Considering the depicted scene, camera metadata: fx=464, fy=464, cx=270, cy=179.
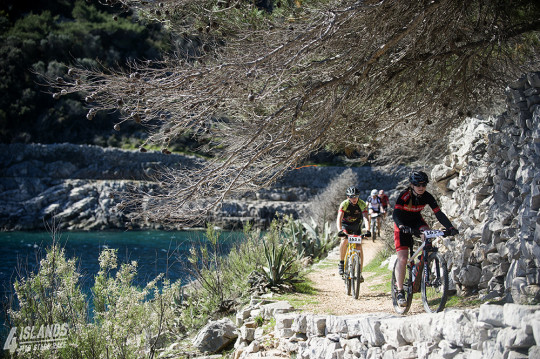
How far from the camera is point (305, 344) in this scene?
18.3ft

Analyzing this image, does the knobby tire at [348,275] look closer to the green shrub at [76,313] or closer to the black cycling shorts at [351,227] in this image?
the black cycling shorts at [351,227]

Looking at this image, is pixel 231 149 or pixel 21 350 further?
pixel 231 149

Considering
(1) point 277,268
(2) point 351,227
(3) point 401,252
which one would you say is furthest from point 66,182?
(3) point 401,252

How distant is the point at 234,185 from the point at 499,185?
10.6 ft

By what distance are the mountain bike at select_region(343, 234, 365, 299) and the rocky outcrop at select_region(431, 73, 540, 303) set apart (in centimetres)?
133

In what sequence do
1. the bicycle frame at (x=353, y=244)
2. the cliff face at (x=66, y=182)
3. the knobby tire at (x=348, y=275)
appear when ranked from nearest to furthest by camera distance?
1. the bicycle frame at (x=353, y=244)
2. the knobby tire at (x=348, y=275)
3. the cliff face at (x=66, y=182)

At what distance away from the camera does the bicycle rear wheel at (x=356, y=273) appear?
7.13 metres

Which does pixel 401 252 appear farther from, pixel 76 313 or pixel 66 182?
pixel 66 182

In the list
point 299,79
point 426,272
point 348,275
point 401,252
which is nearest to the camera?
point 426,272

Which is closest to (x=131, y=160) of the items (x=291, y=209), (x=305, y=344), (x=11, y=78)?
(x=291, y=209)

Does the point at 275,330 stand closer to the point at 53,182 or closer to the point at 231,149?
the point at 231,149

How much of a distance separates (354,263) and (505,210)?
2515mm

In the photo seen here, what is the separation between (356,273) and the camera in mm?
7246

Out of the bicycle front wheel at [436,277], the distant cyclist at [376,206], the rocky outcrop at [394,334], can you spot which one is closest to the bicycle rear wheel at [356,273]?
the rocky outcrop at [394,334]
